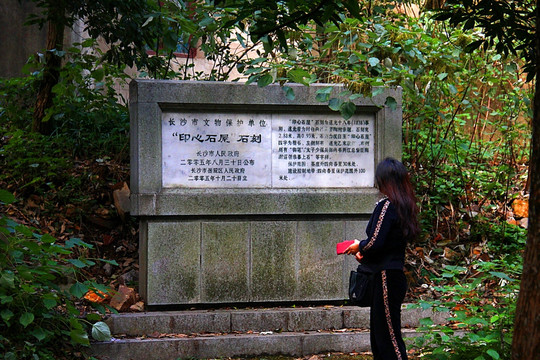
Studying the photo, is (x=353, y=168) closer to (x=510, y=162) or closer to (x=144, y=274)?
(x=144, y=274)

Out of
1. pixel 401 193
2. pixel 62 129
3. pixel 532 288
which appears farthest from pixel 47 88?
pixel 532 288

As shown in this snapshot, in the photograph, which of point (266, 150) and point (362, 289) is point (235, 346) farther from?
point (266, 150)

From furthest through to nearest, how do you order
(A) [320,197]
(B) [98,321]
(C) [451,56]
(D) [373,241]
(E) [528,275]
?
1. (C) [451,56]
2. (A) [320,197]
3. (B) [98,321]
4. (D) [373,241]
5. (E) [528,275]

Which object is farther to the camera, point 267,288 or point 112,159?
point 112,159

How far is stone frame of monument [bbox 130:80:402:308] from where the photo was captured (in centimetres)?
606

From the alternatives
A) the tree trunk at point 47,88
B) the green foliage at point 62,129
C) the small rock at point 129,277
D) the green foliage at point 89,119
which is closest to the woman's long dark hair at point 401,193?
the small rock at point 129,277

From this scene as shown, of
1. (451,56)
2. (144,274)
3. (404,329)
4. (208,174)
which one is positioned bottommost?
(404,329)

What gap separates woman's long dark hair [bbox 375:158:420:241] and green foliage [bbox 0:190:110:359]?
7.30 ft

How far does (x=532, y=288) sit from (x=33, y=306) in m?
3.53

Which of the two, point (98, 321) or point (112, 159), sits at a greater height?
point (112, 159)

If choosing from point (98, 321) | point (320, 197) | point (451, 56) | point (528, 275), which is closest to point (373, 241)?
point (528, 275)

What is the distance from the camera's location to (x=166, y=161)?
20.2 ft

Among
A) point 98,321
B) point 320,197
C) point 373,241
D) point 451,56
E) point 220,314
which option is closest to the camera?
point 373,241

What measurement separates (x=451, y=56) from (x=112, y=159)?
4.28 metres
